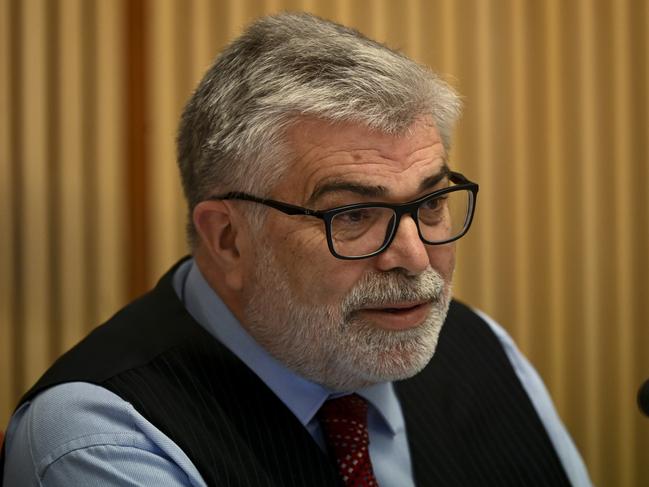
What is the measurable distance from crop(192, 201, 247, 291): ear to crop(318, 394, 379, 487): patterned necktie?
0.27 m

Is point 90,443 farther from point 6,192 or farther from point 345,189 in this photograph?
point 6,192

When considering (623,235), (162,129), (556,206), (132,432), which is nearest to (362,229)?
(132,432)

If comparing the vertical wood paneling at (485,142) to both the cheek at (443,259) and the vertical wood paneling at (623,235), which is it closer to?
the vertical wood paneling at (623,235)

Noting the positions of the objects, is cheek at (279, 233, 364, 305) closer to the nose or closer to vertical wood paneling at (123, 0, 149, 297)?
the nose

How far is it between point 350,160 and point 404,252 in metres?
0.17

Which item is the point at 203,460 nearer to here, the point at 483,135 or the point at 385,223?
the point at 385,223

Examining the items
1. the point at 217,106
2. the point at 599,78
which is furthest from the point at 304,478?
the point at 599,78

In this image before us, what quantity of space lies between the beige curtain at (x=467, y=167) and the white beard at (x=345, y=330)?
0.79 meters

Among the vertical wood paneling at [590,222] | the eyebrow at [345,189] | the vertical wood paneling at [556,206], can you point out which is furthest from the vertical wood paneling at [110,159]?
the vertical wood paneling at [590,222]

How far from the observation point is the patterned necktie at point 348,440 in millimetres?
1429

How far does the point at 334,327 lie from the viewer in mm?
1391

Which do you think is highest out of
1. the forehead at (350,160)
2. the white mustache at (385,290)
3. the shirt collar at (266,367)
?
the forehead at (350,160)

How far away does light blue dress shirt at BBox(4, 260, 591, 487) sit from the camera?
127 centimetres

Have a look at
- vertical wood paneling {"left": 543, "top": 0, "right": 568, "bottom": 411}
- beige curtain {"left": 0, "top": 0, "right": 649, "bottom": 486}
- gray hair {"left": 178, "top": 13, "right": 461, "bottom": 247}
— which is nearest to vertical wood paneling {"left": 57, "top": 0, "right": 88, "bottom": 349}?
beige curtain {"left": 0, "top": 0, "right": 649, "bottom": 486}
